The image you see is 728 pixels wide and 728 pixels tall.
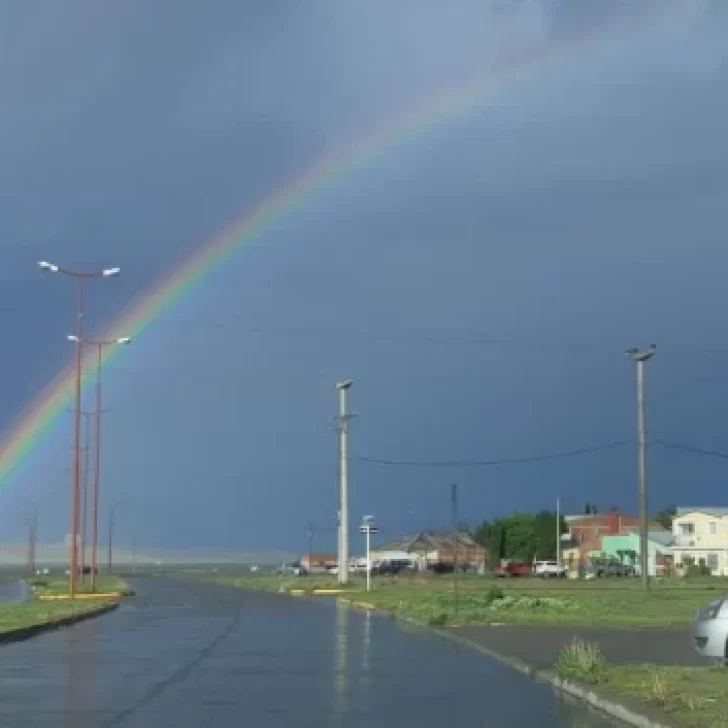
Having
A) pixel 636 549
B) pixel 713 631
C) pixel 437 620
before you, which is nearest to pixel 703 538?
pixel 636 549

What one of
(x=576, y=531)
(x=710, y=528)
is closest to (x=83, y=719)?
(x=710, y=528)

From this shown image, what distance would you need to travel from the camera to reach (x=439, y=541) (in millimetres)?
199500

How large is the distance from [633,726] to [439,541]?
613 feet

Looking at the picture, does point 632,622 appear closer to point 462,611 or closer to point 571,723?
point 462,611

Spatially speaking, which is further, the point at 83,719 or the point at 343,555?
the point at 343,555

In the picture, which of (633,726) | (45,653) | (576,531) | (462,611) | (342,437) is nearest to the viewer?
(633,726)

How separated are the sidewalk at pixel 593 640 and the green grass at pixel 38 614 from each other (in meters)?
10.3

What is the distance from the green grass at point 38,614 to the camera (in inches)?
1306

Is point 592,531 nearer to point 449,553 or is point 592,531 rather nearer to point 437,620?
point 449,553

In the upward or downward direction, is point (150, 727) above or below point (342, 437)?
below

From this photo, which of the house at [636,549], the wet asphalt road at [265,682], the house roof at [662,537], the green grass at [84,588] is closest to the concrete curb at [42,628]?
the wet asphalt road at [265,682]

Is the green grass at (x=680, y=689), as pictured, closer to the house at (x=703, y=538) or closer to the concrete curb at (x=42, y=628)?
the concrete curb at (x=42, y=628)

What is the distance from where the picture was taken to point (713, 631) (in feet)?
62.5

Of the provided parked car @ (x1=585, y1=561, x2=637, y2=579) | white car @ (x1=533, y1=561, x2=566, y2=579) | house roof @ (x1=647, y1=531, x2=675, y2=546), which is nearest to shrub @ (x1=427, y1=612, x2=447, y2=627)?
white car @ (x1=533, y1=561, x2=566, y2=579)
